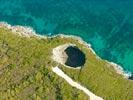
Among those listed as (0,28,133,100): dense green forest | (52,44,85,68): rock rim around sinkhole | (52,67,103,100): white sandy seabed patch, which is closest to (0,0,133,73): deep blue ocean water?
(52,44,85,68): rock rim around sinkhole

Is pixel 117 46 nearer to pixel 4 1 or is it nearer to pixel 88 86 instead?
pixel 88 86

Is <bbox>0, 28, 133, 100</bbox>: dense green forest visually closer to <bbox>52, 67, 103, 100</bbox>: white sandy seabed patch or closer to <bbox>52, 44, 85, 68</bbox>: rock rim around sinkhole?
<bbox>52, 67, 103, 100</bbox>: white sandy seabed patch

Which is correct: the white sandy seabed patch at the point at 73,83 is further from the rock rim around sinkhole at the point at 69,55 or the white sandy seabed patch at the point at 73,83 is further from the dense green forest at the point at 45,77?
the rock rim around sinkhole at the point at 69,55

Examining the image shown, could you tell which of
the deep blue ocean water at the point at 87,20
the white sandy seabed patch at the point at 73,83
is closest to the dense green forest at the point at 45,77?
the white sandy seabed patch at the point at 73,83

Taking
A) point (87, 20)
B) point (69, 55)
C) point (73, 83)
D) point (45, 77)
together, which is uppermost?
point (87, 20)

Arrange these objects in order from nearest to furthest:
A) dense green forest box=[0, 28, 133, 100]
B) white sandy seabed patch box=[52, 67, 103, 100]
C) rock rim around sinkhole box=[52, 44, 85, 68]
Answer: dense green forest box=[0, 28, 133, 100] → white sandy seabed patch box=[52, 67, 103, 100] → rock rim around sinkhole box=[52, 44, 85, 68]

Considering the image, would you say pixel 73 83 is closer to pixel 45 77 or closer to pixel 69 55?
pixel 45 77

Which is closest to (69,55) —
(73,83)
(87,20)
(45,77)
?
(73,83)

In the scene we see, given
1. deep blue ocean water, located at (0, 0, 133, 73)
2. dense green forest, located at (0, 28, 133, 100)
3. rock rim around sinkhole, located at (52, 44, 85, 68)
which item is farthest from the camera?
deep blue ocean water, located at (0, 0, 133, 73)
